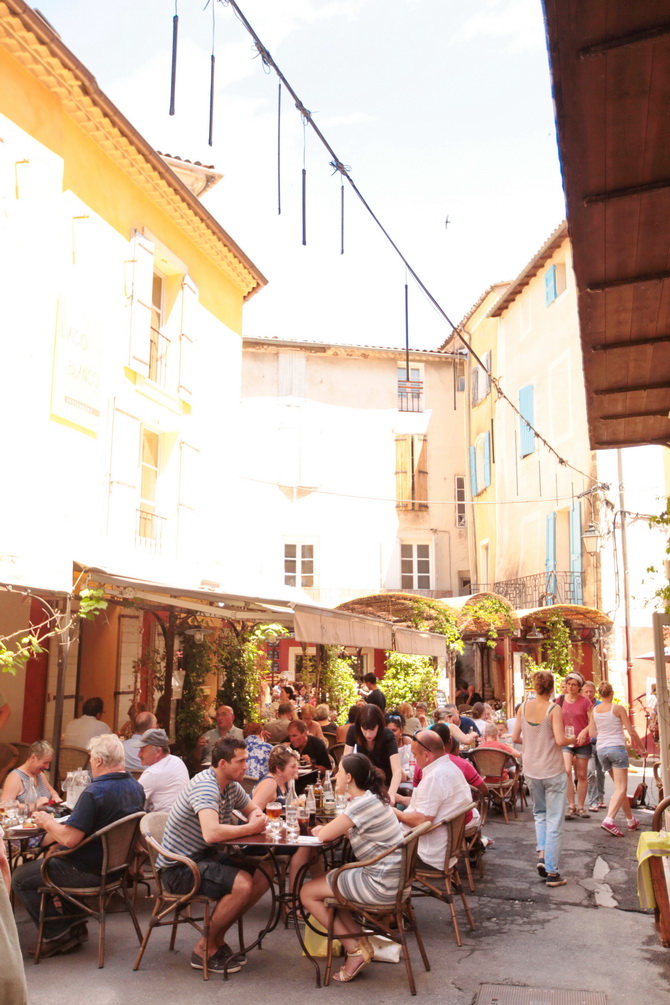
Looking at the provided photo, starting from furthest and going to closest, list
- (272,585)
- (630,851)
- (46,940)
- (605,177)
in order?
(272,585), (630,851), (46,940), (605,177)

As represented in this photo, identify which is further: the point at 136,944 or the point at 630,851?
the point at 630,851

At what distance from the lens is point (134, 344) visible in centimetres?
1176

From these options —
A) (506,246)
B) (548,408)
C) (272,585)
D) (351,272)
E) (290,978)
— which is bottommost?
(290,978)

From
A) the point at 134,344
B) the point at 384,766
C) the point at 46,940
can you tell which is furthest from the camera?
the point at 134,344

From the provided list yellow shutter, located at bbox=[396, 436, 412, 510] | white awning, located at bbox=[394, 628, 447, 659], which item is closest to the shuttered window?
yellow shutter, located at bbox=[396, 436, 412, 510]

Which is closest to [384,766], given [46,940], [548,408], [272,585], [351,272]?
[46,940]

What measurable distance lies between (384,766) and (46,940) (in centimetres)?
Answer: 279

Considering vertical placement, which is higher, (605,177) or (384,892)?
(605,177)

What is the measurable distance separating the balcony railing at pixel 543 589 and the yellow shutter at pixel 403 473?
361cm

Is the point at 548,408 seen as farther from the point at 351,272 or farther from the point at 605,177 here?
the point at 605,177

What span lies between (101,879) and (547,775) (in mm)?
3487

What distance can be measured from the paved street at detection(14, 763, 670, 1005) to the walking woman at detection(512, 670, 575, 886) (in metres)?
0.27

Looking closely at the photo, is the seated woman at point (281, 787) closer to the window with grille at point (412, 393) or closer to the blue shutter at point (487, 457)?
the blue shutter at point (487, 457)

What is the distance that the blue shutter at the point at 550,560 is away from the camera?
832 inches
